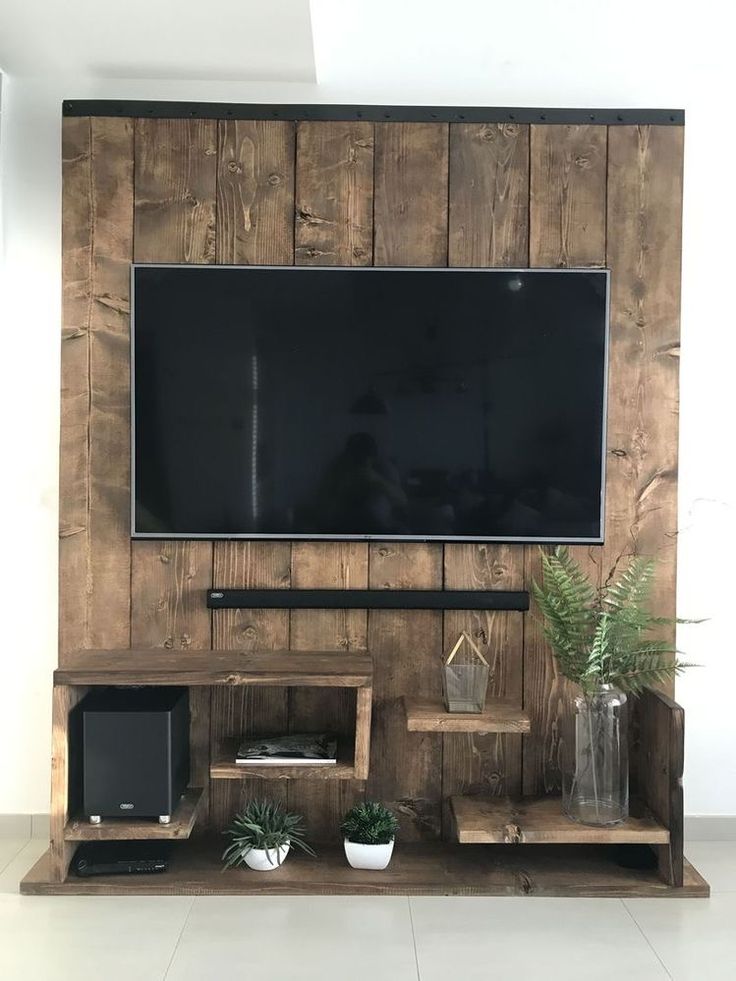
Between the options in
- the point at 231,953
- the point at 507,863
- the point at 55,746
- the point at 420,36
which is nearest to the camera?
the point at 231,953

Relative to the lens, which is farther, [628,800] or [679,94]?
[679,94]

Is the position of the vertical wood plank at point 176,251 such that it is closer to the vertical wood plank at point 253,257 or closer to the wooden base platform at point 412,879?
the vertical wood plank at point 253,257

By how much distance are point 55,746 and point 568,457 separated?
1.57 metres

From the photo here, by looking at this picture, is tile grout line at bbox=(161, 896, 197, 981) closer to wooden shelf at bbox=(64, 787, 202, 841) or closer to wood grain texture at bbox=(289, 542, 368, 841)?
wooden shelf at bbox=(64, 787, 202, 841)

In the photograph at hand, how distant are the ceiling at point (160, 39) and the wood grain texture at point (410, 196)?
0.32m

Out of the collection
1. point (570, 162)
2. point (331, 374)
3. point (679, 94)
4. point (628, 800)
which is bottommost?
point (628, 800)

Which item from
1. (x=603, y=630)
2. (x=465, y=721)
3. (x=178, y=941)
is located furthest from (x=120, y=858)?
(x=603, y=630)

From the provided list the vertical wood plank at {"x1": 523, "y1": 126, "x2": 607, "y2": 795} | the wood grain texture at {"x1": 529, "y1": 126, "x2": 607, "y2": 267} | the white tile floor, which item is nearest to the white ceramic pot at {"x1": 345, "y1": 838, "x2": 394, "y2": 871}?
the white tile floor

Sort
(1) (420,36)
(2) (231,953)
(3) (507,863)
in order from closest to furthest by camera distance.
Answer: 1. (2) (231,953)
2. (3) (507,863)
3. (1) (420,36)

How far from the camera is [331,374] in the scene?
2879 millimetres

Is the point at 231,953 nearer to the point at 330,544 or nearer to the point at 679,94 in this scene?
the point at 330,544

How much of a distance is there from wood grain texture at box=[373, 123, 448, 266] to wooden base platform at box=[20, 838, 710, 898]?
5.42 feet

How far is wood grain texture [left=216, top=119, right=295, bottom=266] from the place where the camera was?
9.52 ft

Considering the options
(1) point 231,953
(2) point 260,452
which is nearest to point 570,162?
(2) point 260,452
